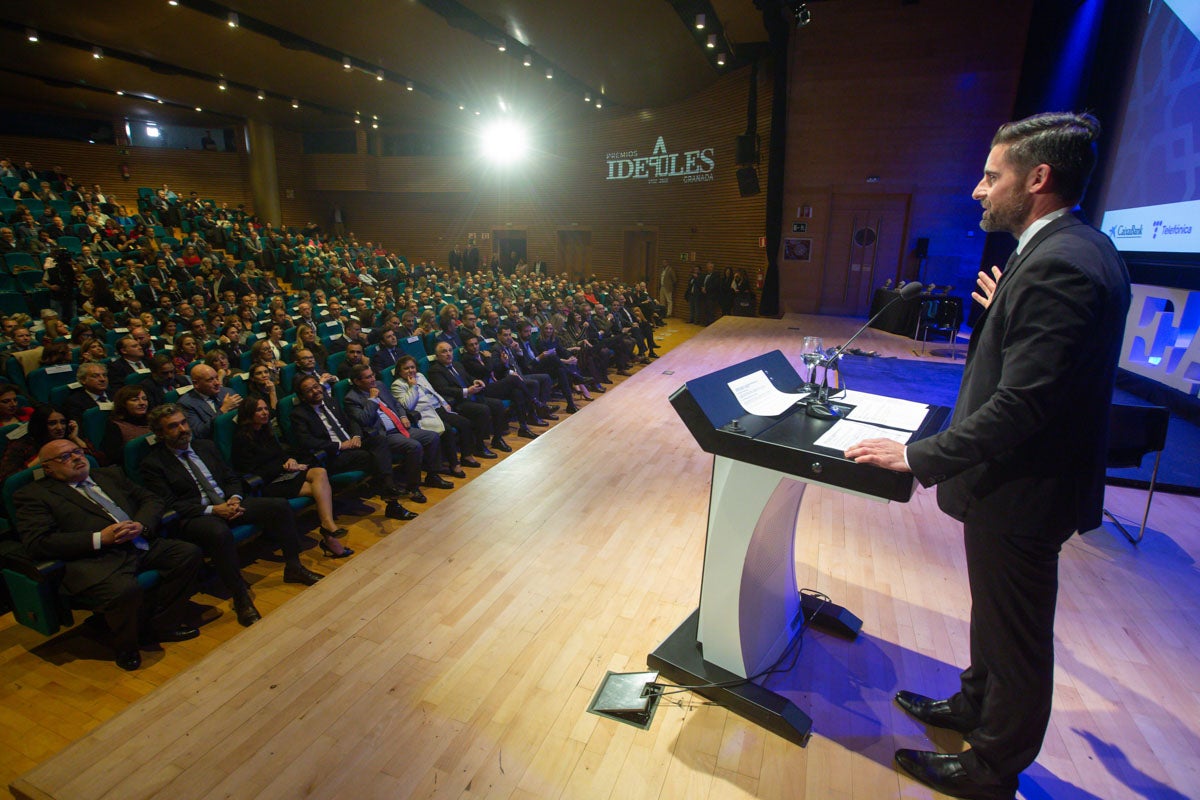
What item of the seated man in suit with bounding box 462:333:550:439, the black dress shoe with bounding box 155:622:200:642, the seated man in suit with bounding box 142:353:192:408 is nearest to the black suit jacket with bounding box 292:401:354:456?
the black dress shoe with bounding box 155:622:200:642

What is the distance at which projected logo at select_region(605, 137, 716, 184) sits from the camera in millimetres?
12648

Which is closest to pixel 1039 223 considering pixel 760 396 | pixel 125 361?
pixel 760 396

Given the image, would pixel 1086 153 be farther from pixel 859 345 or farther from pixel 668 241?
pixel 668 241

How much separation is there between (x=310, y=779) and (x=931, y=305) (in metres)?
8.53

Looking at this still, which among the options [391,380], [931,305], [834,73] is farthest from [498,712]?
[834,73]

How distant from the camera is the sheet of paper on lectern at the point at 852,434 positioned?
145 cm

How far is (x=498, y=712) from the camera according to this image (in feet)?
6.10

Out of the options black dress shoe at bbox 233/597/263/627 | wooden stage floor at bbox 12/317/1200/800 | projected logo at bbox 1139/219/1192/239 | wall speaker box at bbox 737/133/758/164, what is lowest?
black dress shoe at bbox 233/597/263/627

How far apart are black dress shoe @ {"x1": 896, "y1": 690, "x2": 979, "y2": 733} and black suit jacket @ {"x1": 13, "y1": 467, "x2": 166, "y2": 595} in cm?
325

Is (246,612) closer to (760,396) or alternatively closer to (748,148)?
(760,396)

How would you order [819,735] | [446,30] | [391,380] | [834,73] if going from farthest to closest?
[834,73] < [446,30] < [391,380] < [819,735]

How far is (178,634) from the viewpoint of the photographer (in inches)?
108

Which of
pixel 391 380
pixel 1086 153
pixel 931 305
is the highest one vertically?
pixel 1086 153

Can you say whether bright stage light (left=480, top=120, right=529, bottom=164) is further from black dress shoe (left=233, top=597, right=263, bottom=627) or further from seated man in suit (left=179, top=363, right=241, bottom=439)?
black dress shoe (left=233, top=597, right=263, bottom=627)
